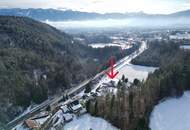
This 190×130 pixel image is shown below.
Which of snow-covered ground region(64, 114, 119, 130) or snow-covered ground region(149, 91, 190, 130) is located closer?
snow-covered ground region(64, 114, 119, 130)

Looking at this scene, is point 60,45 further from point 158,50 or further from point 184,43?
point 184,43

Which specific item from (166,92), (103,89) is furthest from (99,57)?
(166,92)

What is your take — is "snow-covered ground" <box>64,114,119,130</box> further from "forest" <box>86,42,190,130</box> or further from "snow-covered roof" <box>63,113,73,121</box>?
"snow-covered roof" <box>63,113,73,121</box>

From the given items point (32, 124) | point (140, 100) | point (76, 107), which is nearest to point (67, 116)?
point (76, 107)

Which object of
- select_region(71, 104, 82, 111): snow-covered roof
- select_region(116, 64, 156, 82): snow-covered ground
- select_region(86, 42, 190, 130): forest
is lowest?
select_region(116, 64, 156, 82): snow-covered ground

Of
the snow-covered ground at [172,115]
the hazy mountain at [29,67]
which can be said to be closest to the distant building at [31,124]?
the hazy mountain at [29,67]

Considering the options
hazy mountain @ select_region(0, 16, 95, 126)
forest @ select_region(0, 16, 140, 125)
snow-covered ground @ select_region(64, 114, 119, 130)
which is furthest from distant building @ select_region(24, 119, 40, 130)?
hazy mountain @ select_region(0, 16, 95, 126)
